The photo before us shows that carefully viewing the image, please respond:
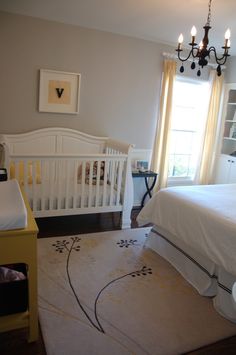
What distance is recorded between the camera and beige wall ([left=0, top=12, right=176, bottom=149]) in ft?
10.6

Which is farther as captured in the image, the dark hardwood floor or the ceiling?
the ceiling

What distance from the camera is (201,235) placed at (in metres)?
2.13

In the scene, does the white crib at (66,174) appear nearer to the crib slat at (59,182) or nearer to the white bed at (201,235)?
the crib slat at (59,182)

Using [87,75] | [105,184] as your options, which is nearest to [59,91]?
[87,75]

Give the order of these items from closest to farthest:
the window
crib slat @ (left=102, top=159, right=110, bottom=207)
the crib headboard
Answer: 1. crib slat @ (left=102, top=159, right=110, bottom=207)
2. the crib headboard
3. the window

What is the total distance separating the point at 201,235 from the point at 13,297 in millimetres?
1384

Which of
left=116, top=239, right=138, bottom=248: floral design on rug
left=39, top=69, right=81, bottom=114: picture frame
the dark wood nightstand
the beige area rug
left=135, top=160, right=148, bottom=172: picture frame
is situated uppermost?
left=39, top=69, right=81, bottom=114: picture frame

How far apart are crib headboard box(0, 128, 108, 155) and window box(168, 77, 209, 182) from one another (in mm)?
1308

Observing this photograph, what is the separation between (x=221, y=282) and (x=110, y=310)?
809 millimetres

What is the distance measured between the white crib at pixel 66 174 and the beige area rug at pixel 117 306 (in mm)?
481

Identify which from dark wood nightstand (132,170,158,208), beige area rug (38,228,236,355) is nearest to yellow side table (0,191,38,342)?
beige area rug (38,228,236,355)

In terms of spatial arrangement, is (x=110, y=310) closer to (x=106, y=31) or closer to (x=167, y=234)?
(x=167, y=234)

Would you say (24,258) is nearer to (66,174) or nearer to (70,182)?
(66,174)

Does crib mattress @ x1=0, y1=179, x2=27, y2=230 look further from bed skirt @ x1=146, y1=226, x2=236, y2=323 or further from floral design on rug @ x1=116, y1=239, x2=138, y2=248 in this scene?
floral design on rug @ x1=116, y1=239, x2=138, y2=248
